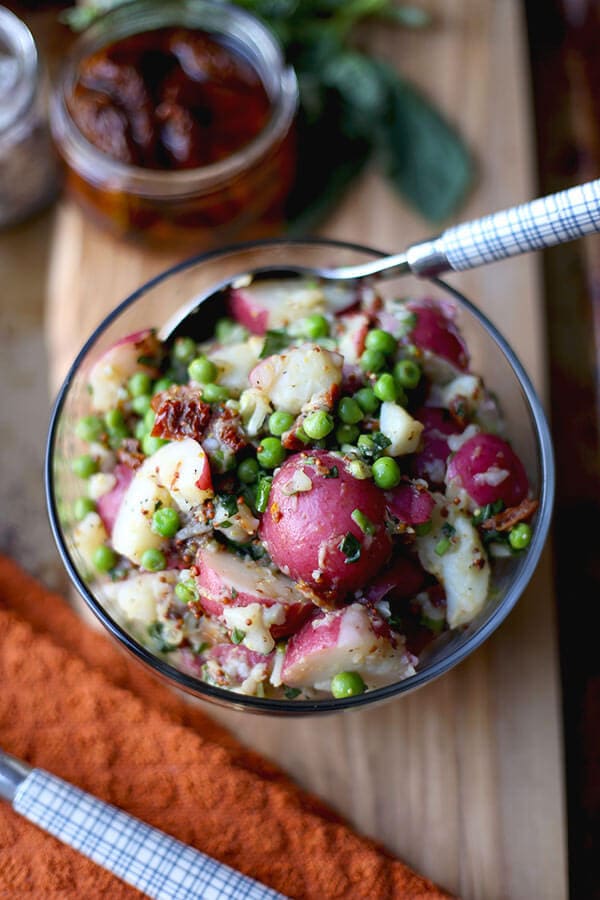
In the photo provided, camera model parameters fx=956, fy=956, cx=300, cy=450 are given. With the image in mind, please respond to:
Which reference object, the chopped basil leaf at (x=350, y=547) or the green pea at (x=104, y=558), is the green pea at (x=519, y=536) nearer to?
the chopped basil leaf at (x=350, y=547)

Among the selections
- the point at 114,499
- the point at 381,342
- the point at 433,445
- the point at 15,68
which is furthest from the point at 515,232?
the point at 15,68

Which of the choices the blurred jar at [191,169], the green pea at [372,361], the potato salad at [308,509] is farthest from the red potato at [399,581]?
the blurred jar at [191,169]

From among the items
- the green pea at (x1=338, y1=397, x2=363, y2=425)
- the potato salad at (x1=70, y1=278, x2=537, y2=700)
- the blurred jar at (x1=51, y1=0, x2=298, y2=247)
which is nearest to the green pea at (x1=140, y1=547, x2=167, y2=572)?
the potato salad at (x1=70, y1=278, x2=537, y2=700)

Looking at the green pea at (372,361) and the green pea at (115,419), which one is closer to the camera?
the green pea at (372,361)

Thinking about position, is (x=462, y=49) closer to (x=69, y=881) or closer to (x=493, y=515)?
(x=493, y=515)

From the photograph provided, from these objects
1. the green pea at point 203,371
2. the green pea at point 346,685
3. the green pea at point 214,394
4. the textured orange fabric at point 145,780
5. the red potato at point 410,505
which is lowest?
the textured orange fabric at point 145,780

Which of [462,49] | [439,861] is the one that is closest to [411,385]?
[439,861]
